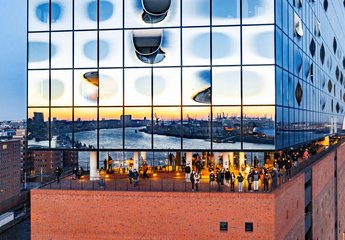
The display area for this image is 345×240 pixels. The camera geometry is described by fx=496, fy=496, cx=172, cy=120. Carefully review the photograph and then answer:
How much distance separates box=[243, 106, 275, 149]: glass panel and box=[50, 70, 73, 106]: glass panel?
1052cm

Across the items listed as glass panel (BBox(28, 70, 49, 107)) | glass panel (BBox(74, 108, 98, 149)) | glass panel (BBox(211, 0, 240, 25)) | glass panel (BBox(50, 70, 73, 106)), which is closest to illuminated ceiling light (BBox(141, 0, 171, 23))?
glass panel (BBox(211, 0, 240, 25))

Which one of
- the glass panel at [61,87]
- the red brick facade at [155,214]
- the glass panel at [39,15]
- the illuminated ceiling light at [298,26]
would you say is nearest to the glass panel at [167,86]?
the glass panel at [61,87]

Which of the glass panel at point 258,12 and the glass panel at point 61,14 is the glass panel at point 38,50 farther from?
the glass panel at point 258,12

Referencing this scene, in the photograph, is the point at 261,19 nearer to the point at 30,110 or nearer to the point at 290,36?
the point at 290,36

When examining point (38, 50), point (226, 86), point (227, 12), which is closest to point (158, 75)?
point (226, 86)

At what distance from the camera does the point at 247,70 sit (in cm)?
2792

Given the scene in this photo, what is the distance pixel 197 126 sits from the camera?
2848 cm

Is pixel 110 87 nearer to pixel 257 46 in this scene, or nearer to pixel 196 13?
pixel 196 13

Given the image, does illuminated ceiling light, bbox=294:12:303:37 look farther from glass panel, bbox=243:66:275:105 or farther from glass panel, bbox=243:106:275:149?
glass panel, bbox=243:106:275:149

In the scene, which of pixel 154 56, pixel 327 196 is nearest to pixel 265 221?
pixel 154 56

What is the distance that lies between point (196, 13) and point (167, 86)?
4.48 m

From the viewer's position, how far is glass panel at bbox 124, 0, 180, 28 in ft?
93.9

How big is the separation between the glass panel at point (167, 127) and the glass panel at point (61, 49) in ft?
20.2

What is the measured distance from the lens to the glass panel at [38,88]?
99.3ft
